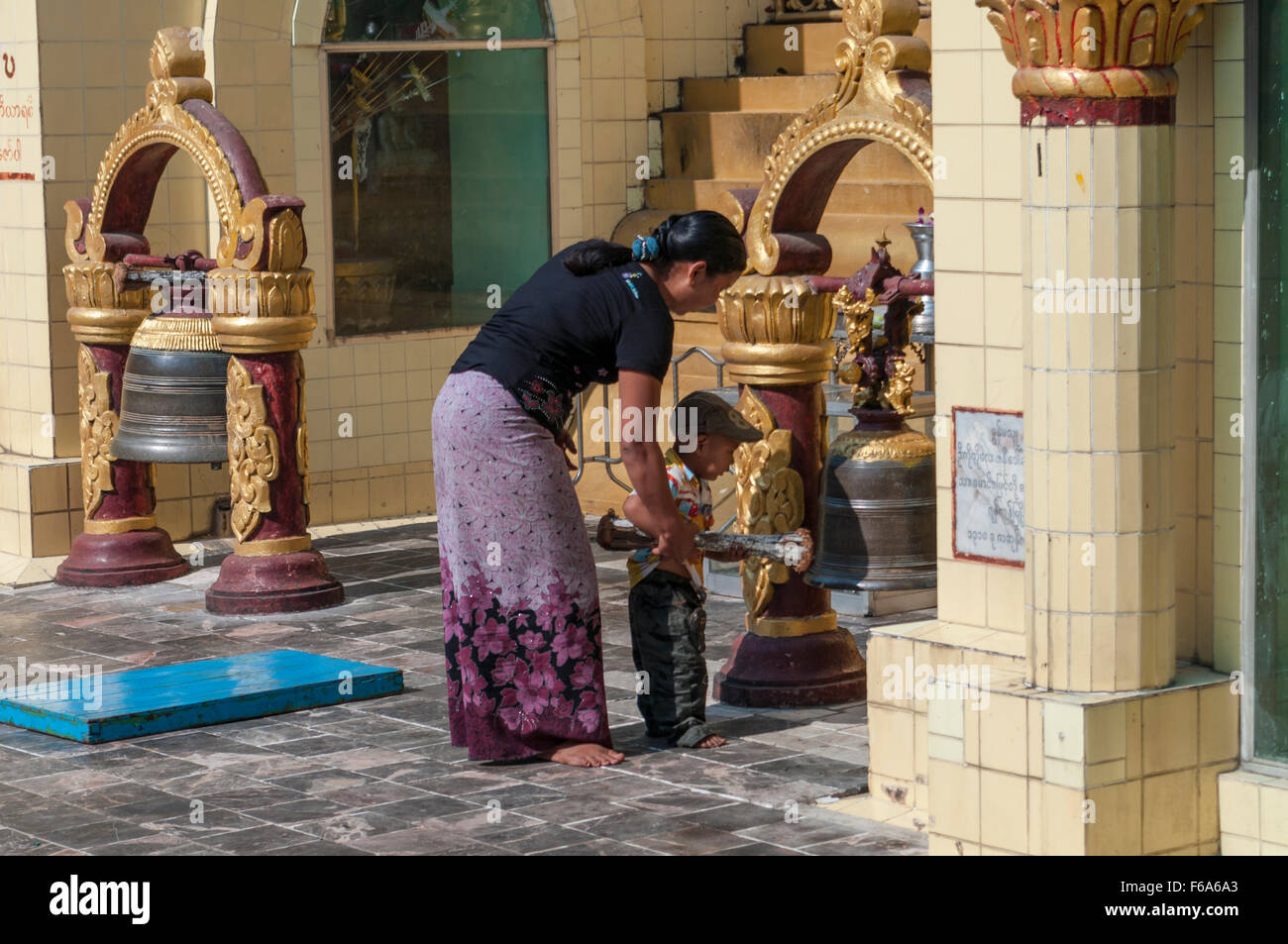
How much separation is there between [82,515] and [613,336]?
222 inches

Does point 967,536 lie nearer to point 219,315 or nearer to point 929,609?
point 929,609

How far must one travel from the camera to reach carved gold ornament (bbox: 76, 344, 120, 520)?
10883 mm

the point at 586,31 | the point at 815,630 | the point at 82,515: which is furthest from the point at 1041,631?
the point at 586,31

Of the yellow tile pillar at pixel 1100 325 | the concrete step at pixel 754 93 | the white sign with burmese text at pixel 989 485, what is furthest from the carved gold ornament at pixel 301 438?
the yellow tile pillar at pixel 1100 325

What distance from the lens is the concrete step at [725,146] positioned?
12508 millimetres

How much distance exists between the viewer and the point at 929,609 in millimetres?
10344

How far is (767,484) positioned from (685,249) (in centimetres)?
123

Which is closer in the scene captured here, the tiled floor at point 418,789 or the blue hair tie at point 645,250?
the tiled floor at point 418,789

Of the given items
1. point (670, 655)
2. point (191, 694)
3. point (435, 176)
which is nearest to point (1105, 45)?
point (670, 655)

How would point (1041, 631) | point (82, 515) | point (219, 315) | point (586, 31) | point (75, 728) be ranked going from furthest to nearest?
point (586, 31), point (82, 515), point (219, 315), point (75, 728), point (1041, 631)

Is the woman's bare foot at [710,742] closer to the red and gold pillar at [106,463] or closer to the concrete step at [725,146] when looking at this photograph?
the red and gold pillar at [106,463]

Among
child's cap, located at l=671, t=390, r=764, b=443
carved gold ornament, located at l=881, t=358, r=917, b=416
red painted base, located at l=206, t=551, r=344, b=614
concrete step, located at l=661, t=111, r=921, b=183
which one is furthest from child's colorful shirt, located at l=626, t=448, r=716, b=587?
concrete step, located at l=661, t=111, r=921, b=183

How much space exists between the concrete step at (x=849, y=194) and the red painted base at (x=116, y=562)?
4.07m

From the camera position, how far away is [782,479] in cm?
785
